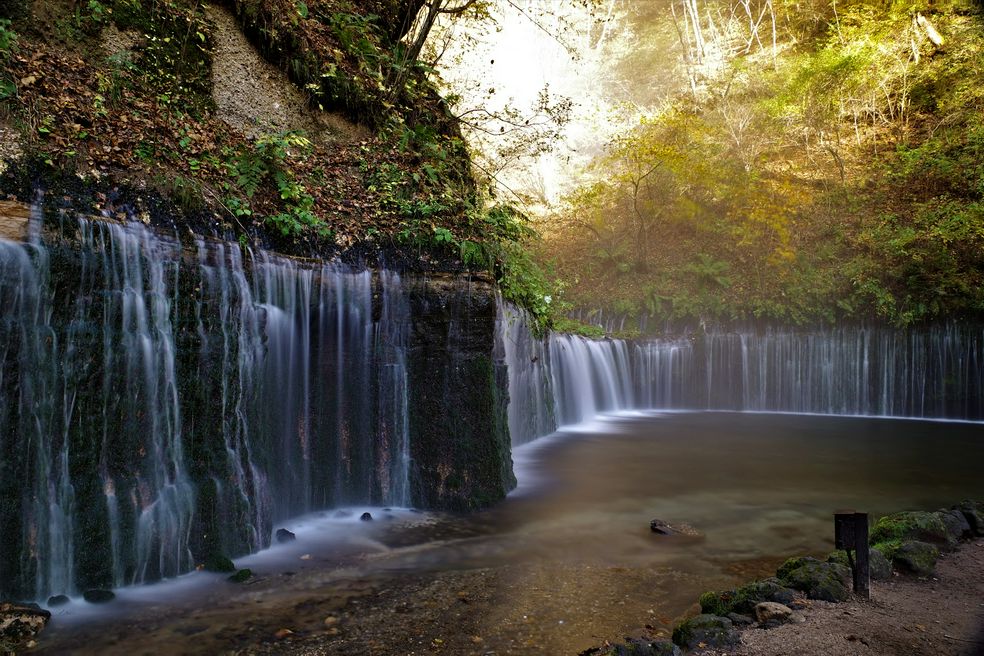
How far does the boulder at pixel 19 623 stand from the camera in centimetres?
393

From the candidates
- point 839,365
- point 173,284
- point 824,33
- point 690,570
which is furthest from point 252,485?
point 824,33

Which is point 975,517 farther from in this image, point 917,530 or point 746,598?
point 746,598

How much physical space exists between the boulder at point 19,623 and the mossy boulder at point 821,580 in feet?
17.1

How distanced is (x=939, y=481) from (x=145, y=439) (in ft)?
36.2

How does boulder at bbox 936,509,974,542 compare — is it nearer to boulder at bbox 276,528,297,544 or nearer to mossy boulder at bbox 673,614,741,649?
mossy boulder at bbox 673,614,741,649

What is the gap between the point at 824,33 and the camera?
24.6m

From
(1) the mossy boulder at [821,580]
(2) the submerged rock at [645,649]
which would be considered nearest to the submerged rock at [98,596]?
(2) the submerged rock at [645,649]

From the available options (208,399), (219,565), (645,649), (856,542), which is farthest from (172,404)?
(856,542)

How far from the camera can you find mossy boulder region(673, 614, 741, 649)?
3.60 m

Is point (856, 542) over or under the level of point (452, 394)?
under

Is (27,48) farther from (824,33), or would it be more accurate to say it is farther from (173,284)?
(824,33)

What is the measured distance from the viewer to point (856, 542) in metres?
4.18

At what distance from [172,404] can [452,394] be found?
9.93ft

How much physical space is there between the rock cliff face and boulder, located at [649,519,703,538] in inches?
75.5
